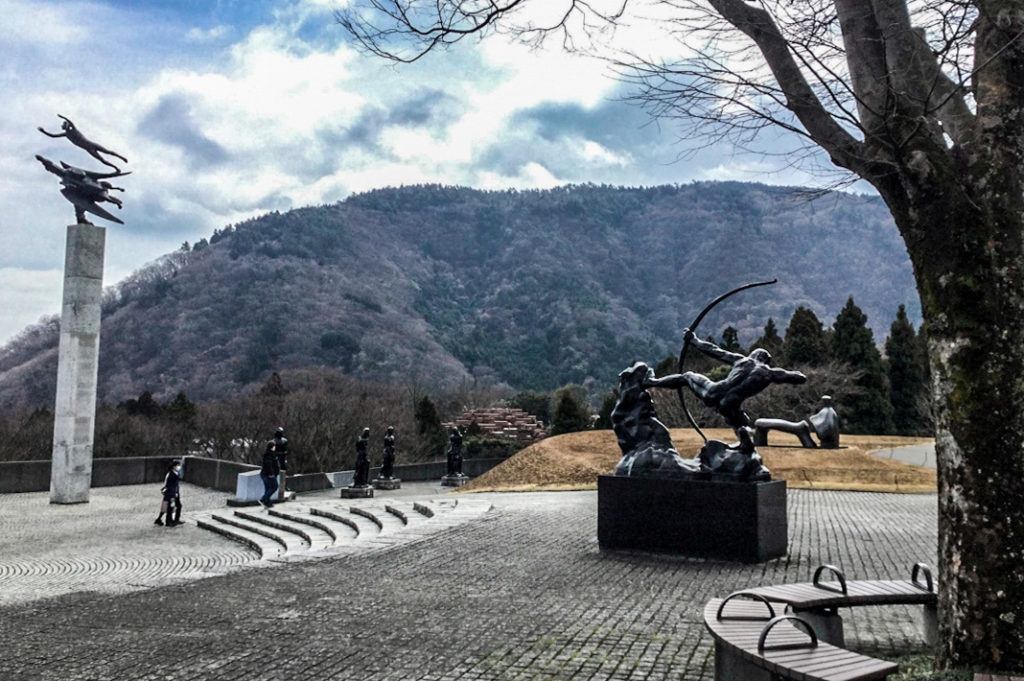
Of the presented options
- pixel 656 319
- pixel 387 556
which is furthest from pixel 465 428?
pixel 656 319

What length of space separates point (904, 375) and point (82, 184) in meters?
40.8

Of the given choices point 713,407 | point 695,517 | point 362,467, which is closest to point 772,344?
point 362,467

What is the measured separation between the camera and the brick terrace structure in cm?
4703

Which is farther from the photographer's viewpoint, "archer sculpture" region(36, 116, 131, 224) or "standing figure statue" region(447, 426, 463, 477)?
"standing figure statue" region(447, 426, 463, 477)

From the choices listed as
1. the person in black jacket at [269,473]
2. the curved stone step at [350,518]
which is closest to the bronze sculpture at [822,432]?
the curved stone step at [350,518]

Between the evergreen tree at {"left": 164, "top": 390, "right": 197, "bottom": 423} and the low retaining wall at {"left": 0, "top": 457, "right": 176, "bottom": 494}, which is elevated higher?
the evergreen tree at {"left": 164, "top": 390, "right": 197, "bottom": 423}

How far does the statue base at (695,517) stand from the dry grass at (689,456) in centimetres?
1027

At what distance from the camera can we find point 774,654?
430 centimetres

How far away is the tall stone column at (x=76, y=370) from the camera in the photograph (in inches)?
804

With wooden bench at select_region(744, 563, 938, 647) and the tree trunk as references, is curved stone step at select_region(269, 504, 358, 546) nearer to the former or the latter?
wooden bench at select_region(744, 563, 938, 647)

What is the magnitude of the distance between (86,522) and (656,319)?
377ft

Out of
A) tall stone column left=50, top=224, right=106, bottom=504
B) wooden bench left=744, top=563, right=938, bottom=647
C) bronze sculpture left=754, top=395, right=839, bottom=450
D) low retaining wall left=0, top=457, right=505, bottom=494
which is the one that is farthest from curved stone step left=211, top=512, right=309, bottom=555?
bronze sculpture left=754, top=395, right=839, bottom=450

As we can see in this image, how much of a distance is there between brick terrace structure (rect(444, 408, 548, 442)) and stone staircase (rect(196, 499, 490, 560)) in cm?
2820

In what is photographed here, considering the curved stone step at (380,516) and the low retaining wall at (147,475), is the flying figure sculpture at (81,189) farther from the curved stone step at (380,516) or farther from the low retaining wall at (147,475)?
the curved stone step at (380,516)
